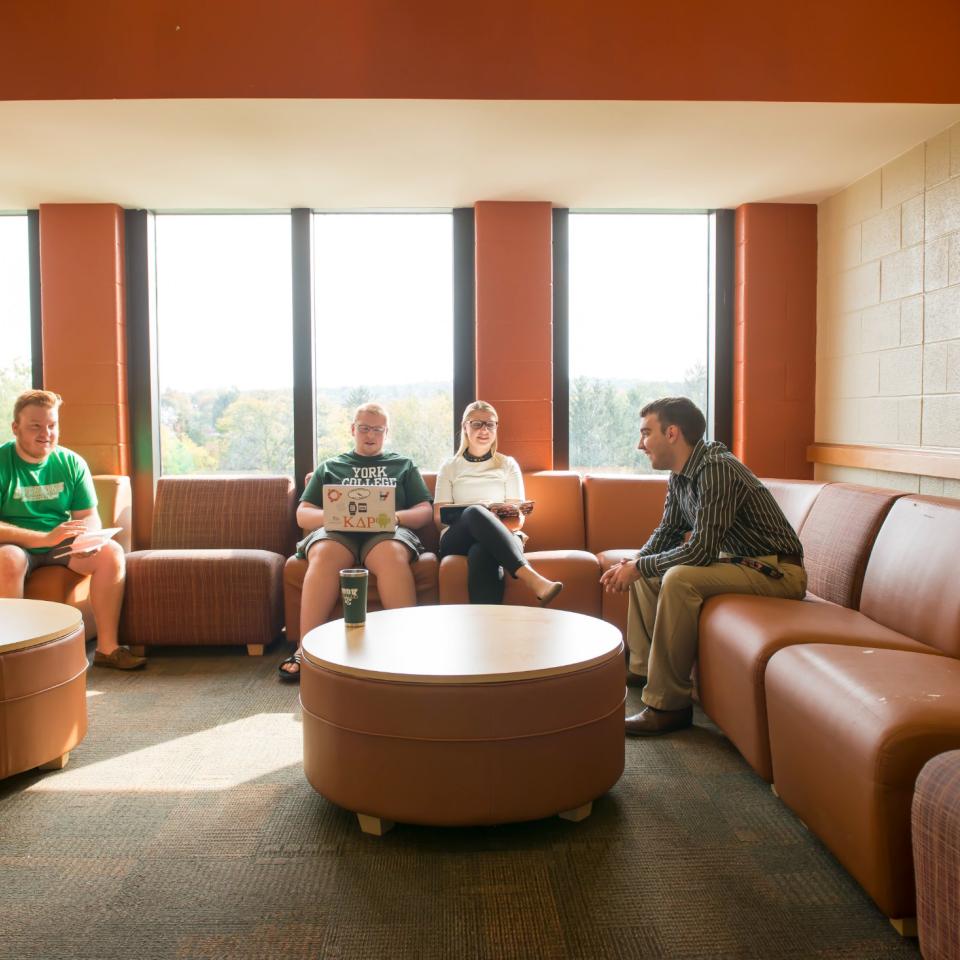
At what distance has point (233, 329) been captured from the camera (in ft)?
16.3

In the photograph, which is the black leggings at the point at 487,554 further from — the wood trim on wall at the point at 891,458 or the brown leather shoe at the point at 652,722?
the wood trim on wall at the point at 891,458

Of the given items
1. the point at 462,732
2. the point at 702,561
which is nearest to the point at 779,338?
the point at 702,561

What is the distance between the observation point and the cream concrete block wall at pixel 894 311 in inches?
137

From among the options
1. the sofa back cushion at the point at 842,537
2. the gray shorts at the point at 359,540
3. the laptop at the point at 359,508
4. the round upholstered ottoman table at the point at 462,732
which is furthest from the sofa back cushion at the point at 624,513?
the round upholstered ottoman table at the point at 462,732

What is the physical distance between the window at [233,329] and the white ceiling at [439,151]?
0.23 metres

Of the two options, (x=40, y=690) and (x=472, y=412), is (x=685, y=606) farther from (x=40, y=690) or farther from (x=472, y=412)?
(x=40, y=690)

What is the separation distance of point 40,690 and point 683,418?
2243mm

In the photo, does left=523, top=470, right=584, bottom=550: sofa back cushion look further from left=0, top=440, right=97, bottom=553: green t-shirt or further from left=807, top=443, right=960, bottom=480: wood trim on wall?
left=0, top=440, right=97, bottom=553: green t-shirt

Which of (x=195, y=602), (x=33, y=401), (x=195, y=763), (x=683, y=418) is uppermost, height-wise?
(x=33, y=401)

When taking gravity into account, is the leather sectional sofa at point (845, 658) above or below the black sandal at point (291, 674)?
above

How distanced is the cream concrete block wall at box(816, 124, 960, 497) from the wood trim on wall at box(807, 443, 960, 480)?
5 cm

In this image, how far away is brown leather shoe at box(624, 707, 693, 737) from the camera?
2.83 m

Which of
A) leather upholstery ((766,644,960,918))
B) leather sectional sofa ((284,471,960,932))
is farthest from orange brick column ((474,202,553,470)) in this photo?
leather upholstery ((766,644,960,918))

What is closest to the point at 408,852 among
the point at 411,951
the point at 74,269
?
the point at 411,951
